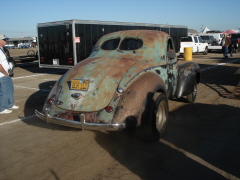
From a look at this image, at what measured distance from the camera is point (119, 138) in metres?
4.64

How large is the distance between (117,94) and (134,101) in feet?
1.01

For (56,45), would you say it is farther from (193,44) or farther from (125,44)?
(193,44)

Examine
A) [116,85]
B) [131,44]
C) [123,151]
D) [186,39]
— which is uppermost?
[186,39]

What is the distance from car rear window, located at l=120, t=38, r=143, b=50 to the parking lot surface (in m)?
1.80

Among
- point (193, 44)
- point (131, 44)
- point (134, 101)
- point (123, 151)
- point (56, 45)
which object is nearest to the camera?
point (134, 101)

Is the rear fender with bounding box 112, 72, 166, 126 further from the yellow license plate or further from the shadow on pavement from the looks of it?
the yellow license plate

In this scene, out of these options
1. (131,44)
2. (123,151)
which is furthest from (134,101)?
(131,44)

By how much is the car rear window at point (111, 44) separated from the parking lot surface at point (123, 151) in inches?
75.2

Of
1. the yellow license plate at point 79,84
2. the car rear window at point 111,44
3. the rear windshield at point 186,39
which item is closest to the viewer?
the yellow license plate at point 79,84

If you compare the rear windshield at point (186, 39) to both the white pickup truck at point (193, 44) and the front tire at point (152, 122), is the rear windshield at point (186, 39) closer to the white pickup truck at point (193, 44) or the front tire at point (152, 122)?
the white pickup truck at point (193, 44)

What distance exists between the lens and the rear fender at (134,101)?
387cm

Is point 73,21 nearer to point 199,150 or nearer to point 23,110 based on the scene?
point 23,110

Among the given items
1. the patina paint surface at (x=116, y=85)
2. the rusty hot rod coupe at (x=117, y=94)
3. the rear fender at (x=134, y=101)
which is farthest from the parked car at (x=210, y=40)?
the rear fender at (x=134, y=101)

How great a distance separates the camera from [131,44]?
5430 millimetres
